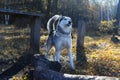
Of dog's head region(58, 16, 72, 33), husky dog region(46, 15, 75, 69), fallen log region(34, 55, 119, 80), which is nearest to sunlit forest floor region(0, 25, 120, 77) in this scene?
husky dog region(46, 15, 75, 69)

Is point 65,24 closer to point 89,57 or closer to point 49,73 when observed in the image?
point 49,73

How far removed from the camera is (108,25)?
15453mm

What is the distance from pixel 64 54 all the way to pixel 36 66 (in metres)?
3.77

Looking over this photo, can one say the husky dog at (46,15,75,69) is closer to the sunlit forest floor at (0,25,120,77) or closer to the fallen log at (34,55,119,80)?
the sunlit forest floor at (0,25,120,77)

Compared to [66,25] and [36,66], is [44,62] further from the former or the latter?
[66,25]

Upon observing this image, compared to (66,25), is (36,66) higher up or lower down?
lower down

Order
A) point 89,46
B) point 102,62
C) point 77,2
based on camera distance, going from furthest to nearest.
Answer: point 77,2
point 89,46
point 102,62

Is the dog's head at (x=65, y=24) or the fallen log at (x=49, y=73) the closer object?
the fallen log at (x=49, y=73)

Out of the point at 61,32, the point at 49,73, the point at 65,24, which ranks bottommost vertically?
the point at 49,73

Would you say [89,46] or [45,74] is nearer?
[45,74]

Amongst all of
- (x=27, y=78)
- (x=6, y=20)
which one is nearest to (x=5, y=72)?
(x=27, y=78)

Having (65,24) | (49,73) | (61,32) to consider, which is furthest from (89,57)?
(49,73)

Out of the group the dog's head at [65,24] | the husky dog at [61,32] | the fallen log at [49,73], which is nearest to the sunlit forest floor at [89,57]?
the husky dog at [61,32]

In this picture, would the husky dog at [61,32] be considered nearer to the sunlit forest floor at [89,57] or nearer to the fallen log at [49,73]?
the sunlit forest floor at [89,57]
